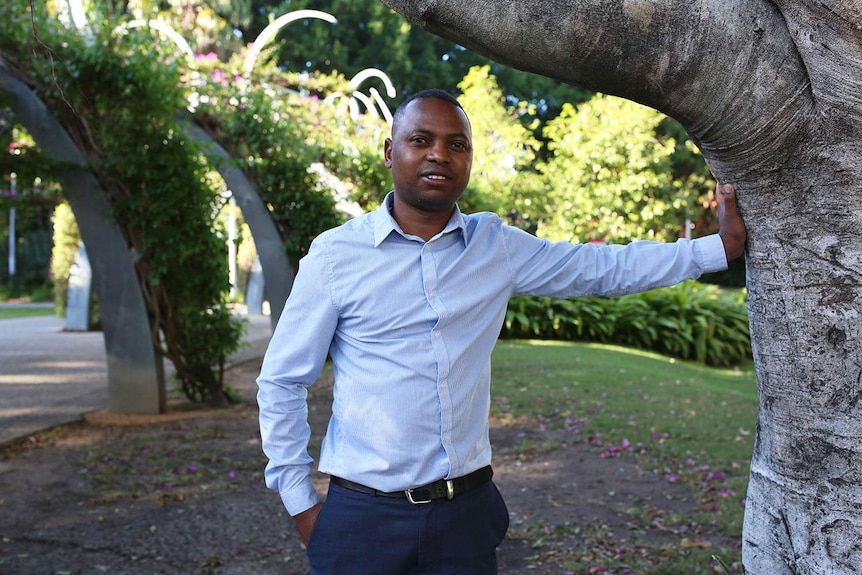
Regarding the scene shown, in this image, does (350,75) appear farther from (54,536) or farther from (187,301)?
(54,536)

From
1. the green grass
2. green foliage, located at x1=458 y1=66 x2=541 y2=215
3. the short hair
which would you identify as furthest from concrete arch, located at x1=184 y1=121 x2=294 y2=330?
the green grass

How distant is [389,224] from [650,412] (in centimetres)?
648

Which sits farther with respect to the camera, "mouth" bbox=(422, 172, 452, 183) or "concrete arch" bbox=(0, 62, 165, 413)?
"concrete arch" bbox=(0, 62, 165, 413)

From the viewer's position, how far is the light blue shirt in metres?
2.30

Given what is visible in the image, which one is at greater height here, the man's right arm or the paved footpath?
the man's right arm

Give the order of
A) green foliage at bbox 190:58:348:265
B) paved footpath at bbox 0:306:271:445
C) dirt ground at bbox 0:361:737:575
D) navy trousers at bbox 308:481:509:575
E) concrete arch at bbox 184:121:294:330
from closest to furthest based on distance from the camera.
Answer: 1. navy trousers at bbox 308:481:509:575
2. dirt ground at bbox 0:361:737:575
3. paved footpath at bbox 0:306:271:445
4. green foliage at bbox 190:58:348:265
5. concrete arch at bbox 184:121:294:330

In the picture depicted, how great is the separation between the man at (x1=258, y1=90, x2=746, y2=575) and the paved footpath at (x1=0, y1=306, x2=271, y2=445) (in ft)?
18.0

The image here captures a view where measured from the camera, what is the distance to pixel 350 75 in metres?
30.4

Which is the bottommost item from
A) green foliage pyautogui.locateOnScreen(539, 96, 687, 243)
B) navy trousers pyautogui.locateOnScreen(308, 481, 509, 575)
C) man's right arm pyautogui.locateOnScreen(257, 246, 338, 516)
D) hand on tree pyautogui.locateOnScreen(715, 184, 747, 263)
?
navy trousers pyautogui.locateOnScreen(308, 481, 509, 575)

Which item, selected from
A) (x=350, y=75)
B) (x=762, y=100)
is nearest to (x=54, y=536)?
(x=762, y=100)

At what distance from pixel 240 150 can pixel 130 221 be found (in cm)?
220

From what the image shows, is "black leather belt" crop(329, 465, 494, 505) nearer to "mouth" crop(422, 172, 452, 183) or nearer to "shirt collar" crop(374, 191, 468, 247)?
"shirt collar" crop(374, 191, 468, 247)

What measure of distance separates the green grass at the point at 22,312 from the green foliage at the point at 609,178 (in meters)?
12.8

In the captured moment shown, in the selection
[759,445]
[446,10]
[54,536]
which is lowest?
[54,536]
